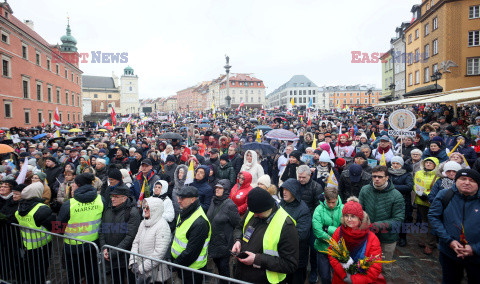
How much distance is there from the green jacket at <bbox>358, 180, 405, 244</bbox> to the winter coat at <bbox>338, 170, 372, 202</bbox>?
78cm

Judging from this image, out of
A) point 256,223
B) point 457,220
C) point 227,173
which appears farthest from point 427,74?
point 256,223

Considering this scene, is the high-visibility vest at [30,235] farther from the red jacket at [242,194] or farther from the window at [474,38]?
the window at [474,38]

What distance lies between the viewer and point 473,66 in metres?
26.6

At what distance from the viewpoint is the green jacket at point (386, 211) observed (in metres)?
3.91

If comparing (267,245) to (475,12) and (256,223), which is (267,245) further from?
(475,12)

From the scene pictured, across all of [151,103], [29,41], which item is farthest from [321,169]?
Answer: [151,103]

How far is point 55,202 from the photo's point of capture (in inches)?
234

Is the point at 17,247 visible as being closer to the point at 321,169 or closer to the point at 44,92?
the point at 321,169

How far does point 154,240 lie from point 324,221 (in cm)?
233

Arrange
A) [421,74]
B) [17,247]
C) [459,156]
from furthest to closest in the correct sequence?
[421,74], [459,156], [17,247]

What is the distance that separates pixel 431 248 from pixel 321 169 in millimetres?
2456

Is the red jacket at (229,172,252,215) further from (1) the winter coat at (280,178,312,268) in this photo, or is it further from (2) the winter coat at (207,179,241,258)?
(1) the winter coat at (280,178,312,268)

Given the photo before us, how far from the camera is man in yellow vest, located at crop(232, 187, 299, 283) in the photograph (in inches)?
114

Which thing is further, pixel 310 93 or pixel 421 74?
pixel 310 93
